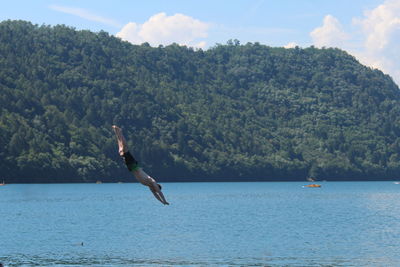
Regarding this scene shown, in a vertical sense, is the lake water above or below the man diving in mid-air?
below

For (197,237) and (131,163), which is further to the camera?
(197,237)

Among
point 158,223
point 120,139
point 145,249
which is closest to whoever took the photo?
point 120,139

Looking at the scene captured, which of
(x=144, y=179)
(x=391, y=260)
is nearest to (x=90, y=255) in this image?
(x=391, y=260)

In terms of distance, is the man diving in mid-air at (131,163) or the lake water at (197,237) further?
the lake water at (197,237)

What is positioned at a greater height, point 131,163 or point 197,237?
point 131,163

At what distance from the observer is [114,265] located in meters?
82.6

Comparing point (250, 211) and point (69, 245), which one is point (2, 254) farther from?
point (250, 211)

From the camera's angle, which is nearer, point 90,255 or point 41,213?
point 90,255

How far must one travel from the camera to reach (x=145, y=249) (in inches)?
3780

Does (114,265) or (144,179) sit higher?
(144,179)

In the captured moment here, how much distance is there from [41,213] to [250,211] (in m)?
48.5

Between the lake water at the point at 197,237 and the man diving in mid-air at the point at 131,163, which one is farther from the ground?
the man diving in mid-air at the point at 131,163

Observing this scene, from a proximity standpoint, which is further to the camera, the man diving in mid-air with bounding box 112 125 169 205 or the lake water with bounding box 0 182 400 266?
the lake water with bounding box 0 182 400 266

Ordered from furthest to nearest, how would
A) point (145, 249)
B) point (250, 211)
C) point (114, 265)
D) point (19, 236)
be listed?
point (250, 211) → point (19, 236) → point (145, 249) → point (114, 265)
